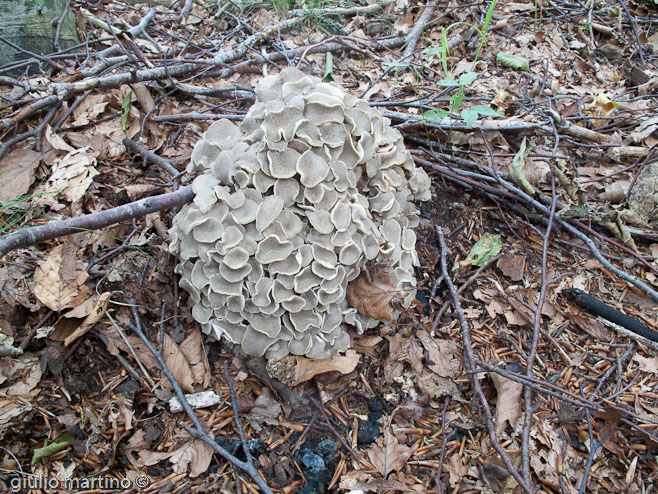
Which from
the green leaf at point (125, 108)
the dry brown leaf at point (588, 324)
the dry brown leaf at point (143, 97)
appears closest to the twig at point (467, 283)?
the dry brown leaf at point (588, 324)

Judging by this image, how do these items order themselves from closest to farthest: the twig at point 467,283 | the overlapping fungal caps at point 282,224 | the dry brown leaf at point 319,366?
the overlapping fungal caps at point 282,224
the dry brown leaf at point 319,366
the twig at point 467,283

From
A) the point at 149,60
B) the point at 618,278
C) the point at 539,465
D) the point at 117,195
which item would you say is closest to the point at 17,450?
the point at 117,195

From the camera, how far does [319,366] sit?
277cm

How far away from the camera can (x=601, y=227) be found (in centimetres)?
368

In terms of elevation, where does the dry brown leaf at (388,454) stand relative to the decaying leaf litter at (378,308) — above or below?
below

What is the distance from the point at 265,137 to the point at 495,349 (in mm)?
2264

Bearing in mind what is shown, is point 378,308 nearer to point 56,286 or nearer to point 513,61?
point 56,286

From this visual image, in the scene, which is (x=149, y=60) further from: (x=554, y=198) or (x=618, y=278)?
(x=618, y=278)

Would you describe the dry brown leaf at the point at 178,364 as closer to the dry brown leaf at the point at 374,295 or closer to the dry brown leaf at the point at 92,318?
the dry brown leaf at the point at 92,318

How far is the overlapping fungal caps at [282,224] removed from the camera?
2.59 m

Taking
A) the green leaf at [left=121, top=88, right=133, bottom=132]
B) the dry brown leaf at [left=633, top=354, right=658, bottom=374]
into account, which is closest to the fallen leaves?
the dry brown leaf at [left=633, top=354, right=658, bottom=374]

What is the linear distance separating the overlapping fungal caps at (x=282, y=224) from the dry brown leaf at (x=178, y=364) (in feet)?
0.94

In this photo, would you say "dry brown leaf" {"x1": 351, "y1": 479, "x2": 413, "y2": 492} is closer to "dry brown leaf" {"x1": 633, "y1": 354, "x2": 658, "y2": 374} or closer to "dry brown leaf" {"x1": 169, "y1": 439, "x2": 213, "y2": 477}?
"dry brown leaf" {"x1": 169, "y1": 439, "x2": 213, "y2": 477}

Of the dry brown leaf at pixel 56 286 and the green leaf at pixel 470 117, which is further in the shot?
the green leaf at pixel 470 117
